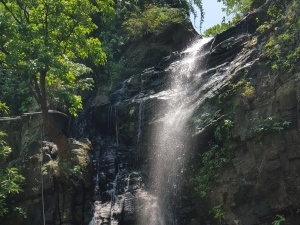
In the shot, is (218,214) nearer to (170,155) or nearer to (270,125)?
(270,125)

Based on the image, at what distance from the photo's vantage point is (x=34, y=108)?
1378 cm

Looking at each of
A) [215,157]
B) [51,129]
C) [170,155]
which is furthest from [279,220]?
[51,129]

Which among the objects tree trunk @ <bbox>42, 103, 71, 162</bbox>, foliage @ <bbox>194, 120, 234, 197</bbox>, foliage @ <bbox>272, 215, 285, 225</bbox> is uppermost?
tree trunk @ <bbox>42, 103, 71, 162</bbox>

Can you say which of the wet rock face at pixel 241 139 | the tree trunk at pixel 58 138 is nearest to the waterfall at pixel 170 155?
the wet rock face at pixel 241 139

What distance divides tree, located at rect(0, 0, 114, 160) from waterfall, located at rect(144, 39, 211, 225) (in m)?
3.14

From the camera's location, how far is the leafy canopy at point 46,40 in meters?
9.23

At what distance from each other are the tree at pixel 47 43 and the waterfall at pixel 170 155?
3142 mm

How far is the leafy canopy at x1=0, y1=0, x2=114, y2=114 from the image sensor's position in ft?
30.3

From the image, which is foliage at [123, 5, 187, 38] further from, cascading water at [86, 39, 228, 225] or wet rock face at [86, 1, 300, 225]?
wet rock face at [86, 1, 300, 225]

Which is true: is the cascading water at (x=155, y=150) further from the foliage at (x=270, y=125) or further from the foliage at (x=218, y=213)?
the foliage at (x=270, y=125)

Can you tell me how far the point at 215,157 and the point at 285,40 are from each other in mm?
3935

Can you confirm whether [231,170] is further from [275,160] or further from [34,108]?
[34,108]

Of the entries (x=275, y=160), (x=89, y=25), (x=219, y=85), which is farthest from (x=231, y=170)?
(x=89, y=25)

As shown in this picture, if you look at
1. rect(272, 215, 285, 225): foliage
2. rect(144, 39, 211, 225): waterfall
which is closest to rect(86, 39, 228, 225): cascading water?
rect(144, 39, 211, 225): waterfall
